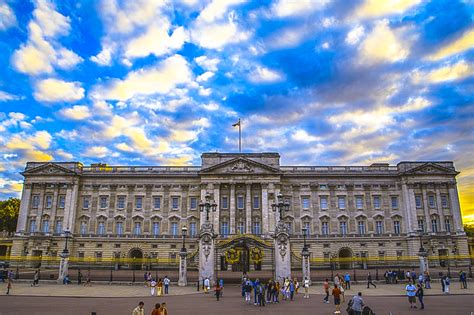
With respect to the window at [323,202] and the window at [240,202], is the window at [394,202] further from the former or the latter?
the window at [240,202]

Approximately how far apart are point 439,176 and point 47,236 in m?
70.9

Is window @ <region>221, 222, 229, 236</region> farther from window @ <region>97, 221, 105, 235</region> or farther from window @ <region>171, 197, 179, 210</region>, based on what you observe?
window @ <region>97, 221, 105, 235</region>

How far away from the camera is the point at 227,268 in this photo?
1994 inches

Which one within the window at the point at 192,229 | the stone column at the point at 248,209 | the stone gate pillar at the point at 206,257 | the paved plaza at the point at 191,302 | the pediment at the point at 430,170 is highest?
the pediment at the point at 430,170

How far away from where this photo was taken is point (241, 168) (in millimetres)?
65375

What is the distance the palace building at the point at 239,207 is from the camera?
6325cm

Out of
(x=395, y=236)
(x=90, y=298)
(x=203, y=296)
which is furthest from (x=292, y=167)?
(x=90, y=298)

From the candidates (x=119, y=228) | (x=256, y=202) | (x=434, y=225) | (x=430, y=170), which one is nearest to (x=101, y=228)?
(x=119, y=228)

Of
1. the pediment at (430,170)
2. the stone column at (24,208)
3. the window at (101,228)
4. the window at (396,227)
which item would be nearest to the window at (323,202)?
the window at (396,227)

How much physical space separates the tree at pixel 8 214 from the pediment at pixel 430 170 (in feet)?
276

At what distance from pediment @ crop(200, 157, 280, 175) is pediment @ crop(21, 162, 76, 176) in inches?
991

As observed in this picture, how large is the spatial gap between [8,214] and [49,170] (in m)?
25.1

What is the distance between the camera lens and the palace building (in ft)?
208

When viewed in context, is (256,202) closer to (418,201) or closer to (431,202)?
(418,201)
